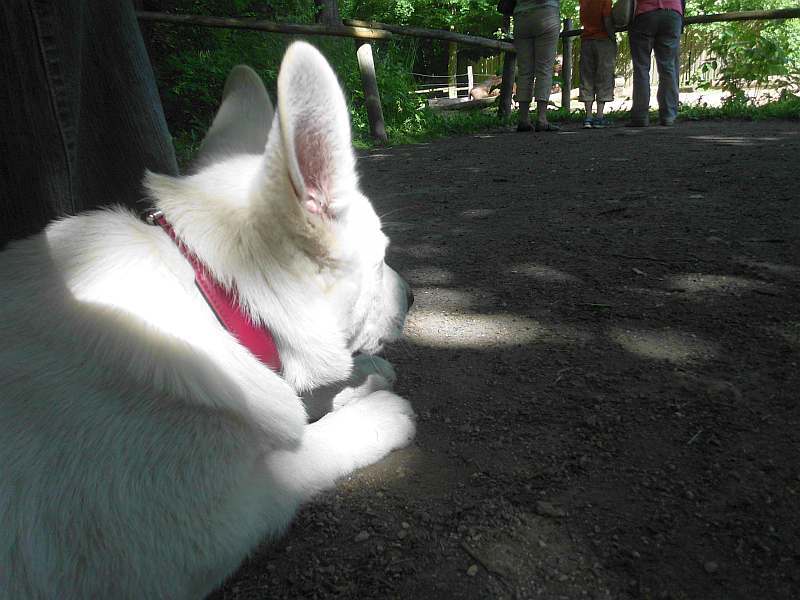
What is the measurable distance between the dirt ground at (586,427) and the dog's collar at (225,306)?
0.54 m

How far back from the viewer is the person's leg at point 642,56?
8.61m

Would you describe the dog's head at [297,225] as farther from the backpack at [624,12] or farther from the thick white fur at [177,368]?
the backpack at [624,12]

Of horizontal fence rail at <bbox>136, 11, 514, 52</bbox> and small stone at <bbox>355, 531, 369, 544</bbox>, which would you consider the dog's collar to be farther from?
horizontal fence rail at <bbox>136, 11, 514, 52</bbox>

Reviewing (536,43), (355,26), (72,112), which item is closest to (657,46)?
(536,43)

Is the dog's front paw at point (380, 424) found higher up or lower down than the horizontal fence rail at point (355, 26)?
lower down

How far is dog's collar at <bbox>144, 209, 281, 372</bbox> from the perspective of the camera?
1591mm

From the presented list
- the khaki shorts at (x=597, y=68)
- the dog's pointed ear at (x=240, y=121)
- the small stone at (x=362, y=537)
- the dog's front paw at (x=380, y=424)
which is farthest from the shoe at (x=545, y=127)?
the small stone at (x=362, y=537)

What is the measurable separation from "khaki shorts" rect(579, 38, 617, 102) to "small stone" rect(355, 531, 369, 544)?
944cm

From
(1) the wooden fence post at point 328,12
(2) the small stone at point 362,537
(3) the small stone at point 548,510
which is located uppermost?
(1) the wooden fence post at point 328,12

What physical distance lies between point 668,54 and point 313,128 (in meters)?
8.86

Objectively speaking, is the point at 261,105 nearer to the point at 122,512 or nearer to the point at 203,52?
the point at 122,512

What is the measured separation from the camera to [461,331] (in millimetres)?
2754

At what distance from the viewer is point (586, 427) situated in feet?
6.56

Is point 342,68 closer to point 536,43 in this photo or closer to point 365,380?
point 536,43
